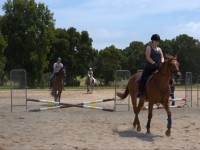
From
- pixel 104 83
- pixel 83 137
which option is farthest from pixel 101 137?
pixel 104 83

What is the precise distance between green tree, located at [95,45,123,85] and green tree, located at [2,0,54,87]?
1240 cm

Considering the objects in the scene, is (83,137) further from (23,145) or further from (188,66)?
(188,66)

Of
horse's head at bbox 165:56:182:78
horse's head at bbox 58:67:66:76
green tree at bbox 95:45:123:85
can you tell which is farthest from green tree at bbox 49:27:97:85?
horse's head at bbox 165:56:182:78

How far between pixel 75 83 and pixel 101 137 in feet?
188

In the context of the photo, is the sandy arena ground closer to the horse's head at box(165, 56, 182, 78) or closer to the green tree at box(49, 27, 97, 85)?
the horse's head at box(165, 56, 182, 78)

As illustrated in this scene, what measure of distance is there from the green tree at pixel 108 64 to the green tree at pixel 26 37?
1240 centimetres

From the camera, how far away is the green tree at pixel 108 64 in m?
72.6

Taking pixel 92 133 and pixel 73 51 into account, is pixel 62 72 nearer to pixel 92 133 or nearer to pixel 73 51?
pixel 92 133

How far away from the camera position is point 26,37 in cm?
6328

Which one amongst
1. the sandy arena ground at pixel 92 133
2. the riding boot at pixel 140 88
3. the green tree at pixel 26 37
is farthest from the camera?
the green tree at pixel 26 37

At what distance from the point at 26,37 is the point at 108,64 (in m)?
17.8

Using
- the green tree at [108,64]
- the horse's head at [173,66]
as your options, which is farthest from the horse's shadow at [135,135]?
the green tree at [108,64]

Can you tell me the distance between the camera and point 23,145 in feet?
30.3

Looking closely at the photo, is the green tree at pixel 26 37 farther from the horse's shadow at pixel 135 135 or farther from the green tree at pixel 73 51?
the horse's shadow at pixel 135 135
